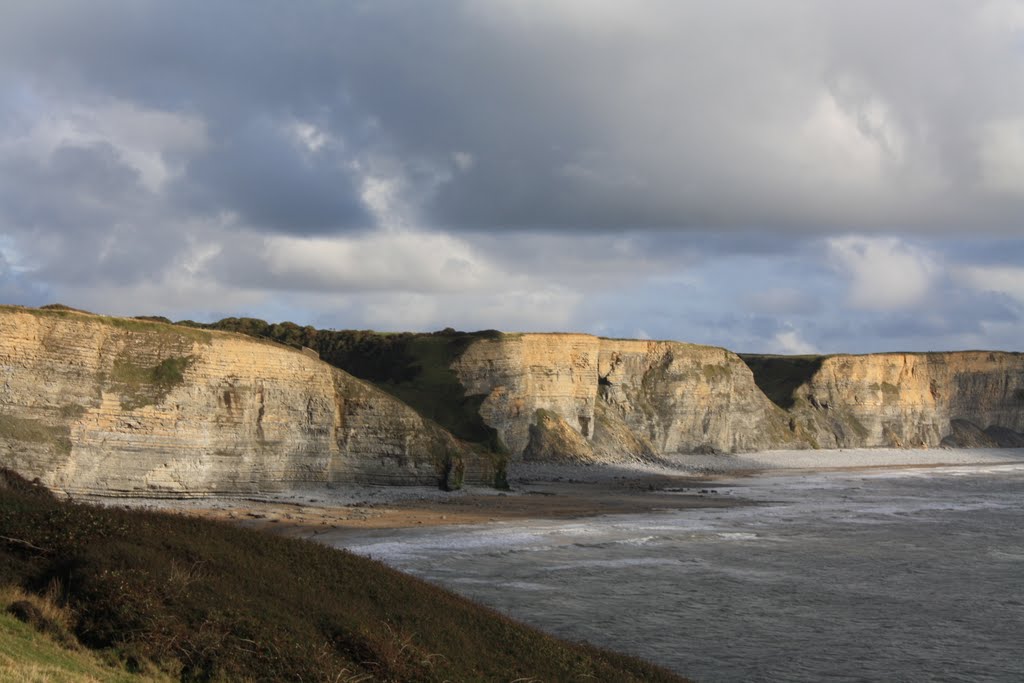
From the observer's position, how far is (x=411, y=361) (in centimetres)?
8706

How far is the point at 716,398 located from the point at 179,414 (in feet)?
258

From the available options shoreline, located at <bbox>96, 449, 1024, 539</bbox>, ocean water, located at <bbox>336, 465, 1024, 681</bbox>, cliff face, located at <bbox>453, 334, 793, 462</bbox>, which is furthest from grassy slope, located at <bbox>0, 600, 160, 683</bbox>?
cliff face, located at <bbox>453, 334, 793, 462</bbox>

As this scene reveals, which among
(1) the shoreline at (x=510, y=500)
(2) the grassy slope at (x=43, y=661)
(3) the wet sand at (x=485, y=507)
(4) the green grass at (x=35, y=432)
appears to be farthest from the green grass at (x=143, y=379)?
(2) the grassy slope at (x=43, y=661)

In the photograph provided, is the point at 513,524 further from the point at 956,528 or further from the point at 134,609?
the point at 134,609

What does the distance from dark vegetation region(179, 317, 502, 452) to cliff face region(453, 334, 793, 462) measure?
172 centimetres

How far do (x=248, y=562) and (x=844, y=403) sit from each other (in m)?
132

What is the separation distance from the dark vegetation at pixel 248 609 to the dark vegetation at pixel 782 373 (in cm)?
12228

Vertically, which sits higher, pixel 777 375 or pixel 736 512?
pixel 777 375

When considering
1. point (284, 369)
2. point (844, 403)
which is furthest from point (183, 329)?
point (844, 403)

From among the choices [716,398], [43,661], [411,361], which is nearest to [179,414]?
[43,661]

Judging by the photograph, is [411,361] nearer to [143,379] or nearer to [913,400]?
[143,379]

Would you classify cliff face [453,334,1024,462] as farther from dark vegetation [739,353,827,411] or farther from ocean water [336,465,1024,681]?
ocean water [336,465,1024,681]

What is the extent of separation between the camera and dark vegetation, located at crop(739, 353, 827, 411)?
452 feet

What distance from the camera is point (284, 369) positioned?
172ft
